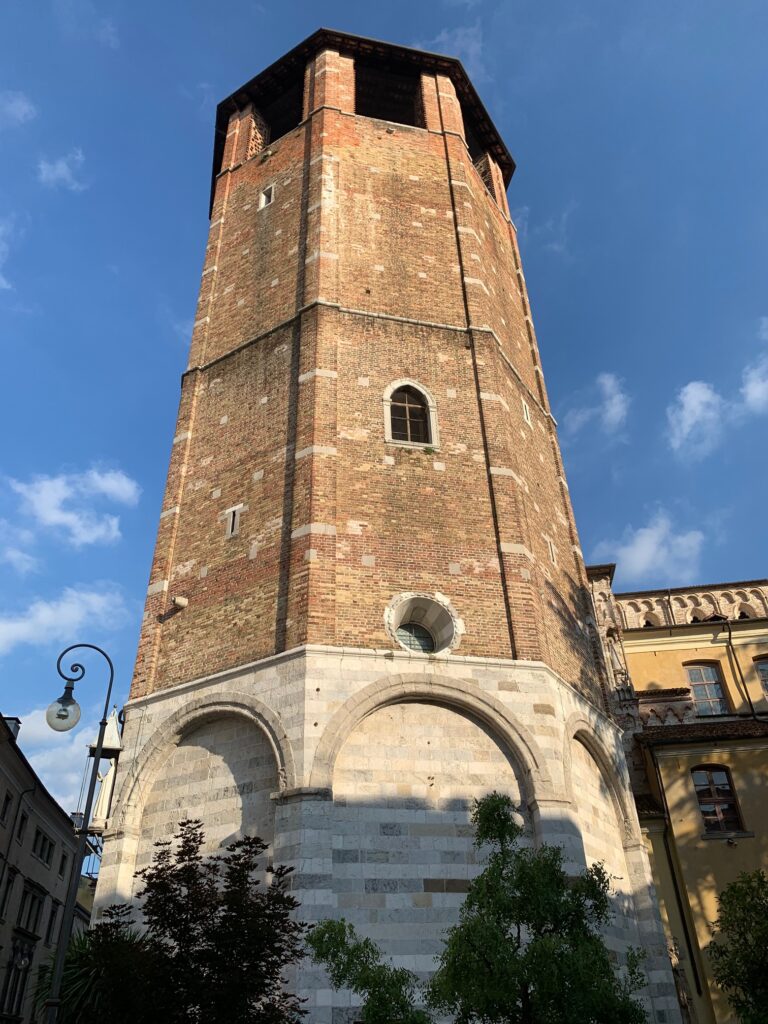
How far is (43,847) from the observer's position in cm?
3428

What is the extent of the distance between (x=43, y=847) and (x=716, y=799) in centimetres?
2651

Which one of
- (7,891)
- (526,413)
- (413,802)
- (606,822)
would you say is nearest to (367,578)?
(413,802)

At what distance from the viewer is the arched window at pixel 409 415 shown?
58.4 feet

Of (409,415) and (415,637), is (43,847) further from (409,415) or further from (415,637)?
(409,415)

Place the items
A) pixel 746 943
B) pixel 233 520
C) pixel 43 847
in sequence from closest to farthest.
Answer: pixel 746 943, pixel 233 520, pixel 43 847

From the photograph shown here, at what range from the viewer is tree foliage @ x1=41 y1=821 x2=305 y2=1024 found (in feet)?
31.5

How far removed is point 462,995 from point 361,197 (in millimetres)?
18141

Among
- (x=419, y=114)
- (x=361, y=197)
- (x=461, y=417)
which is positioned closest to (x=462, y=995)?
(x=461, y=417)

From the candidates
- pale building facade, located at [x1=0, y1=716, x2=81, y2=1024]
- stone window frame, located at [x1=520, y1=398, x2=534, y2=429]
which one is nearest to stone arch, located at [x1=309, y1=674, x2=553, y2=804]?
stone window frame, located at [x1=520, y1=398, x2=534, y2=429]

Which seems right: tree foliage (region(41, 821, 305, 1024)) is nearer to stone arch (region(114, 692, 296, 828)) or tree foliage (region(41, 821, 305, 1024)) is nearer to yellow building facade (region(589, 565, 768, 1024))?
Result: stone arch (region(114, 692, 296, 828))

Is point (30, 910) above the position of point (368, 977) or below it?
above

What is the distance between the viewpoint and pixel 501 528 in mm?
16781

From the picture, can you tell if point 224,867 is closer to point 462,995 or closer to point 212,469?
point 462,995

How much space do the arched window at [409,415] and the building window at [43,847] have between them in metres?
24.8
